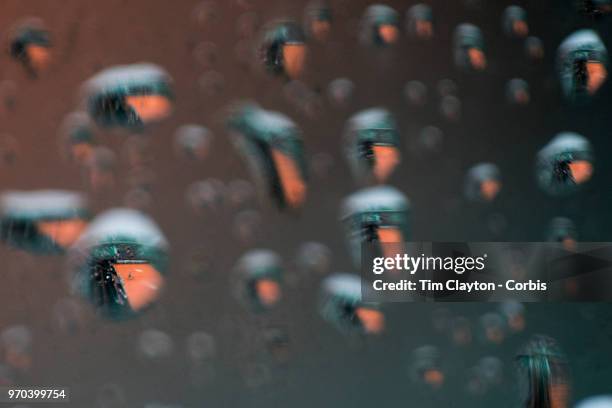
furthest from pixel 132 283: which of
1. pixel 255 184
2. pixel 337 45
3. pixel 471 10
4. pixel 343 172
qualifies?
pixel 471 10
